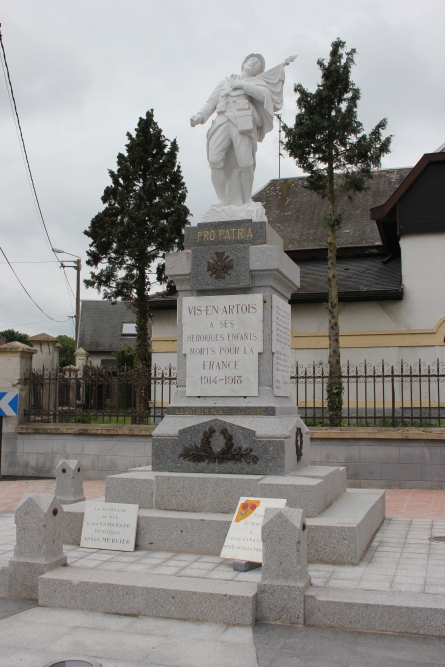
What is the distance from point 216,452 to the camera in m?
7.09

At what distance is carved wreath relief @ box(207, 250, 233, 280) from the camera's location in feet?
24.7

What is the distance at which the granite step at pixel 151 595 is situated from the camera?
15.6 ft

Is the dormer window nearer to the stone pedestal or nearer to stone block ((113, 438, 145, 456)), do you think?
stone block ((113, 438, 145, 456))

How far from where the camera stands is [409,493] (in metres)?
11.5

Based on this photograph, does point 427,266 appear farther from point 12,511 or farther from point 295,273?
point 12,511

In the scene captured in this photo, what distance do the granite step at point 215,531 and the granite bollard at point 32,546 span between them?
3.89ft

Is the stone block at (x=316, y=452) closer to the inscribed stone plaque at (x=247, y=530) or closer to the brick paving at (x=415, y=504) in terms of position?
the brick paving at (x=415, y=504)

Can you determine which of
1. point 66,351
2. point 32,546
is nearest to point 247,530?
point 32,546

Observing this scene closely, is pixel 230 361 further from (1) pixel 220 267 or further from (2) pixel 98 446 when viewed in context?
(2) pixel 98 446

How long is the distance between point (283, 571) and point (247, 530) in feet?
3.63

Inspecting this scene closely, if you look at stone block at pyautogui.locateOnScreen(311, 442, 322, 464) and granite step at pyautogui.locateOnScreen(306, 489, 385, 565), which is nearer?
granite step at pyautogui.locateOnScreen(306, 489, 385, 565)

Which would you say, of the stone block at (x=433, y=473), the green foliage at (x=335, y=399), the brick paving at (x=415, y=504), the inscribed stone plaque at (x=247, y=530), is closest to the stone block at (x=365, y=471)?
the brick paving at (x=415, y=504)

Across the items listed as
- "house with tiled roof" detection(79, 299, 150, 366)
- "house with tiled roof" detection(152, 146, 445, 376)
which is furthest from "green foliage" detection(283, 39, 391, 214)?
"house with tiled roof" detection(79, 299, 150, 366)

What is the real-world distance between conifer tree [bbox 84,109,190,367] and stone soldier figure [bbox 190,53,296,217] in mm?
11458
